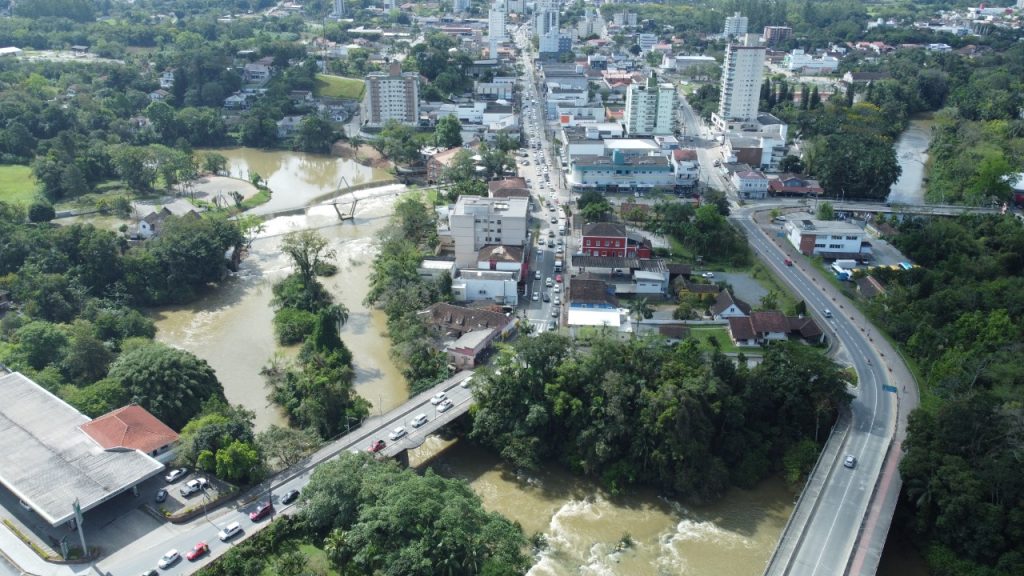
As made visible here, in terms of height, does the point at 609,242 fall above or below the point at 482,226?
below

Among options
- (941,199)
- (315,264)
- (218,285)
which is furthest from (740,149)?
(218,285)

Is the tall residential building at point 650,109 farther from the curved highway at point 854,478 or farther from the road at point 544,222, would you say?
Result: the curved highway at point 854,478

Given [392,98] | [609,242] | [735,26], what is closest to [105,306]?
[609,242]

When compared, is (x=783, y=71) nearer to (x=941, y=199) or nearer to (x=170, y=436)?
(x=941, y=199)

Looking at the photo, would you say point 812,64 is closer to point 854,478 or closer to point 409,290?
point 409,290

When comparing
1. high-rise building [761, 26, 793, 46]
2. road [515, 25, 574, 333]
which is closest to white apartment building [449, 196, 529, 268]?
road [515, 25, 574, 333]

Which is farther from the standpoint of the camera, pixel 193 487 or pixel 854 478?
pixel 854 478

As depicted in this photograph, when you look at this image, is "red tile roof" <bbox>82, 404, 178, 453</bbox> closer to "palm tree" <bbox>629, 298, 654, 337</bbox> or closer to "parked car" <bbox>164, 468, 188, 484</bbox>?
"parked car" <bbox>164, 468, 188, 484</bbox>

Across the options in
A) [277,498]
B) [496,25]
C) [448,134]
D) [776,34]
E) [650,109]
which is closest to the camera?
[277,498]
